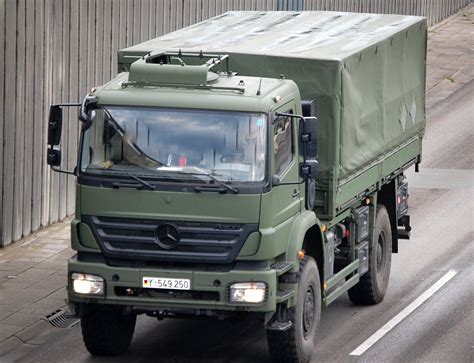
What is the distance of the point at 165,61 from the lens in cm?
1462

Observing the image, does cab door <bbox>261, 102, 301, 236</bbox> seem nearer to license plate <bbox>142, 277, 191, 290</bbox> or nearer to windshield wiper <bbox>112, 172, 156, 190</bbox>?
license plate <bbox>142, 277, 191, 290</bbox>

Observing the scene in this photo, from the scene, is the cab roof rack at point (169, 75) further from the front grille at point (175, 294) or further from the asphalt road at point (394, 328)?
the asphalt road at point (394, 328)

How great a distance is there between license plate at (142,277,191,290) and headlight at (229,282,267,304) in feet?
1.47

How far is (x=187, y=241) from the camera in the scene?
13.4 meters

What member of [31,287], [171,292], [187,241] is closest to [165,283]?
[171,292]

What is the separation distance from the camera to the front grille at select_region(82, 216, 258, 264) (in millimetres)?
13367

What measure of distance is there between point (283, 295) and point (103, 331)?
82.9 inches

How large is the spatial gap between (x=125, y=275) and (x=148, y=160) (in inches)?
45.9

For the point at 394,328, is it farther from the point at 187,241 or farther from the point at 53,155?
the point at 53,155

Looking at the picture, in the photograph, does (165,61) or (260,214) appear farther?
(165,61)

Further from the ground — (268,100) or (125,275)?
(268,100)

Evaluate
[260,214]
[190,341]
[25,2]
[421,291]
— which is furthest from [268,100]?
[25,2]

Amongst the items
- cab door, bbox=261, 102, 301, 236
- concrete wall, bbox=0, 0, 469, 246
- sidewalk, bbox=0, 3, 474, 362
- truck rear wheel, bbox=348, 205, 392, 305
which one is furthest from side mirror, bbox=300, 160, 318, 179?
concrete wall, bbox=0, 0, 469, 246

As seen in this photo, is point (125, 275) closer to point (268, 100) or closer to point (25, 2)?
point (268, 100)
